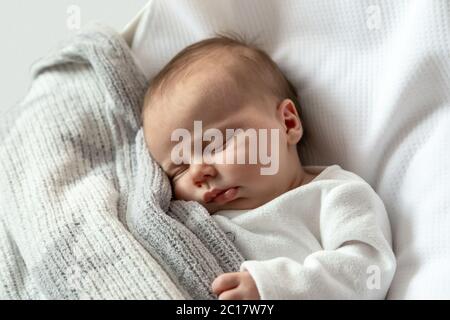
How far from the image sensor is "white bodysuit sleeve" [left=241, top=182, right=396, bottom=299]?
3.08 ft

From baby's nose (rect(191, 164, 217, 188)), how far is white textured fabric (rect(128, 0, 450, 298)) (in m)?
0.24

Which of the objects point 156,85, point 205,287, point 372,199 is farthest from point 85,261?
point 372,199

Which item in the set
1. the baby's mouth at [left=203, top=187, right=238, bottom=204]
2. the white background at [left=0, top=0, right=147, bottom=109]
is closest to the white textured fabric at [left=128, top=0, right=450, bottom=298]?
the baby's mouth at [left=203, top=187, right=238, bottom=204]

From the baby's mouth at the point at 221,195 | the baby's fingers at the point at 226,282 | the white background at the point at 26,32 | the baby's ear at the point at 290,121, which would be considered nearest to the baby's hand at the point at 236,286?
the baby's fingers at the point at 226,282

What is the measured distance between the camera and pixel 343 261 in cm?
98

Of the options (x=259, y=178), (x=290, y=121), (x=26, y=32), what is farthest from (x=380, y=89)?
(x=26, y=32)

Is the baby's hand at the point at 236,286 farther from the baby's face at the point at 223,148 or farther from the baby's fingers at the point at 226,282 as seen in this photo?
the baby's face at the point at 223,148

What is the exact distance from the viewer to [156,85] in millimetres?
1198

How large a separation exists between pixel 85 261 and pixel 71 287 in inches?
1.7

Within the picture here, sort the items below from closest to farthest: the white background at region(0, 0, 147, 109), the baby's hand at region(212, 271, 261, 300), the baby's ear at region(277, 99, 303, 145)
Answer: the baby's hand at region(212, 271, 261, 300) < the baby's ear at region(277, 99, 303, 145) < the white background at region(0, 0, 147, 109)

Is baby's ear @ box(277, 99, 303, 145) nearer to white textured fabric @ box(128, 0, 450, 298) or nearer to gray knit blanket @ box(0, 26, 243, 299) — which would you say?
white textured fabric @ box(128, 0, 450, 298)
